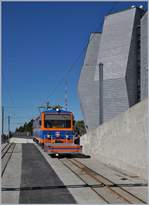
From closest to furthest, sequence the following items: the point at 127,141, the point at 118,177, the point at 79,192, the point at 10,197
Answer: the point at 10,197, the point at 79,192, the point at 118,177, the point at 127,141

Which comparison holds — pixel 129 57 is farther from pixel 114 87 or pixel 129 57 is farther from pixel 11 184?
pixel 11 184

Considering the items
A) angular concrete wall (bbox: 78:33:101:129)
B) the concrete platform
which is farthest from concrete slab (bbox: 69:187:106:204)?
angular concrete wall (bbox: 78:33:101:129)

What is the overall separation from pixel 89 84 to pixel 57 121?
6578 cm

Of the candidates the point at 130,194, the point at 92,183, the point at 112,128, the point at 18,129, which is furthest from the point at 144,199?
the point at 18,129

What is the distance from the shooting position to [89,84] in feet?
301

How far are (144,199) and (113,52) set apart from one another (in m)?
73.2

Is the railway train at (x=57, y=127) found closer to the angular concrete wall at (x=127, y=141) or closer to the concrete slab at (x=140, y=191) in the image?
the angular concrete wall at (x=127, y=141)

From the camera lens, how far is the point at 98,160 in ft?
64.0

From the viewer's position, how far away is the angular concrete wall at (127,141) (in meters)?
12.8

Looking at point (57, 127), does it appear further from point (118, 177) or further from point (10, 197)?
point (10, 197)

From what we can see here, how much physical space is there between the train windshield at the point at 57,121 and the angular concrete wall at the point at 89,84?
205ft

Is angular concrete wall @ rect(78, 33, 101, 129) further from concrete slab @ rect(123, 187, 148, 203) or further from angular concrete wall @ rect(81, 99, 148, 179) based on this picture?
concrete slab @ rect(123, 187, 148, 203)

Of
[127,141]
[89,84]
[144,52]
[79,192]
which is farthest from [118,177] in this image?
[89,84]

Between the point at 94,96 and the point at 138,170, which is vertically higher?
the point at 94,96
